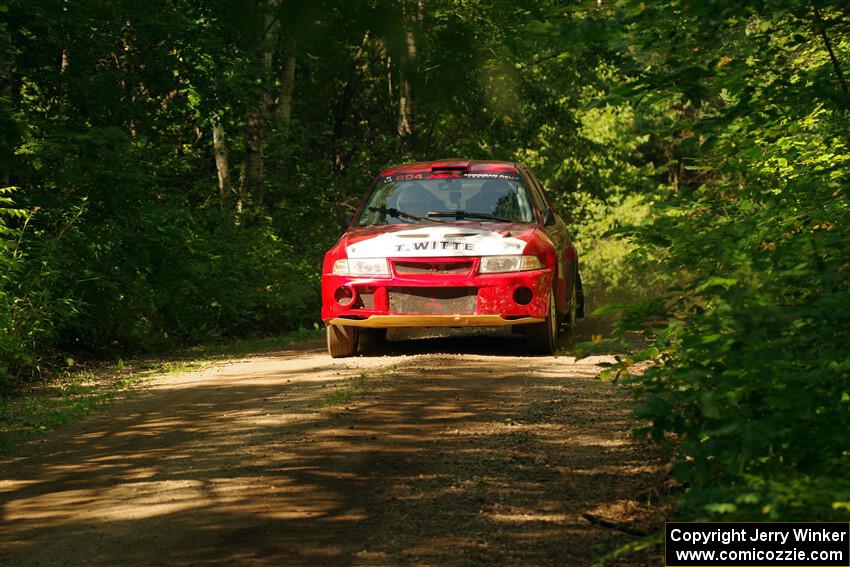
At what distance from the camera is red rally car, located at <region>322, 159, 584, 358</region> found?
12.1 m

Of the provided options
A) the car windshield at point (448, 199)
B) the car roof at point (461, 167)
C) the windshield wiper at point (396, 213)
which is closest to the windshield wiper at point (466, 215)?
the car windshield at point (448, 199)

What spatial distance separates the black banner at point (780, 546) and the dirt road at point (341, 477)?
0.66 metres

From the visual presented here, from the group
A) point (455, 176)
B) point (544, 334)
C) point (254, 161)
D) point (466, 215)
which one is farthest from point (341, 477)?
point (254, 161)

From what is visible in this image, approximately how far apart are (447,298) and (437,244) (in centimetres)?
54

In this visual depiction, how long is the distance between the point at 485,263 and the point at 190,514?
6403 millimetres

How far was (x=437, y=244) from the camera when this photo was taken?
12211 mm

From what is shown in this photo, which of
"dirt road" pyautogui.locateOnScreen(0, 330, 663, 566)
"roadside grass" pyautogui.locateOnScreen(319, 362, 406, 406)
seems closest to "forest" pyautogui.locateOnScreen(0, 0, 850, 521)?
"dirt road" pyautogui.locateOnScreen(0, 330, 663, 566)

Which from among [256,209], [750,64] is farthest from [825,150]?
[256,209]

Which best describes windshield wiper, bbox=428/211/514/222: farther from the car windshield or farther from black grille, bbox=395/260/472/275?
black grille, bbox=395/260/472/275

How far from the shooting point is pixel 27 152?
45.0ft

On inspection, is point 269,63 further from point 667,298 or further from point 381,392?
point 667,298

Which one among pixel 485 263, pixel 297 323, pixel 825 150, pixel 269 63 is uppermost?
pixel 269 63

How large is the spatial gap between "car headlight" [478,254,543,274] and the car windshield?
2.89 ft

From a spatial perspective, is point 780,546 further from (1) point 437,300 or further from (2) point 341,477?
(1) point 437,300
